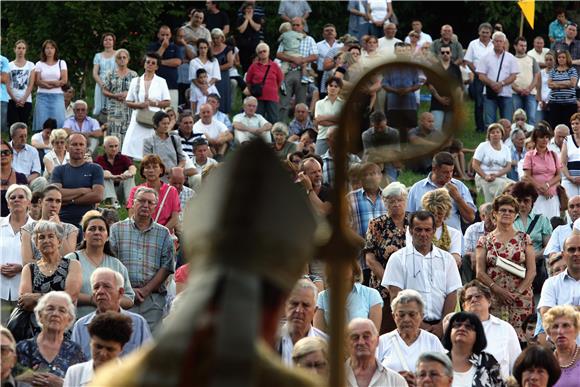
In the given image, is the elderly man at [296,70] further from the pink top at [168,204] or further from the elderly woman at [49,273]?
the elderly woman at [49,273]

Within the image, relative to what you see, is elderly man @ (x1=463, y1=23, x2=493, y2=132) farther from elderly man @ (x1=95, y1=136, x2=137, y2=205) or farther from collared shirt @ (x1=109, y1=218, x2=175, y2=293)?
collared shirt @ (x1=109, y1=218, x2=175, y2=293)

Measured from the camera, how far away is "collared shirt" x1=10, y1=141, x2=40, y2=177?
15.8 metres

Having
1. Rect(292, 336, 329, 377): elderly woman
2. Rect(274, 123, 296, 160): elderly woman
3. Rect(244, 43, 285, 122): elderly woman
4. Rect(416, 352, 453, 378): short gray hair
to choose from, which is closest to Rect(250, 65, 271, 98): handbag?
Rect(244, 43, 285, 122): elderly woman

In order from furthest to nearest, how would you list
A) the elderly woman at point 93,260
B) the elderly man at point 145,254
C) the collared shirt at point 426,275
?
the elderly man at point 145,254
the collared shirt at point 426,275
the elderly woman at point 93,260

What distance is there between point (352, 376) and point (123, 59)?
12.0 m

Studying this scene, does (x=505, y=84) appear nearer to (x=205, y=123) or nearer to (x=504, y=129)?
(x=504, y=129)

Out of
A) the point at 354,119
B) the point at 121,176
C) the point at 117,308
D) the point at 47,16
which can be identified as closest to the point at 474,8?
the point at 47,16

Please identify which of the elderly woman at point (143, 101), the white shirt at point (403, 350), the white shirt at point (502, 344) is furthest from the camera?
the elderly woman at point (143, 101)

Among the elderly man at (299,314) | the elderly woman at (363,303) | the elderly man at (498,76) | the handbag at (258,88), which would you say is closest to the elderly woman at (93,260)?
the elderly woman at (363,303)

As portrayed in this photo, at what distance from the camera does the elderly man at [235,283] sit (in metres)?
1.56

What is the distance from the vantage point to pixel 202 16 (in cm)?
2245

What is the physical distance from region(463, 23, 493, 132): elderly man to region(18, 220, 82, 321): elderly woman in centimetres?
1389

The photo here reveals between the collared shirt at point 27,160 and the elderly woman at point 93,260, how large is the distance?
227 inches

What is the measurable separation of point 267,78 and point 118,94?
2692 millimetres
